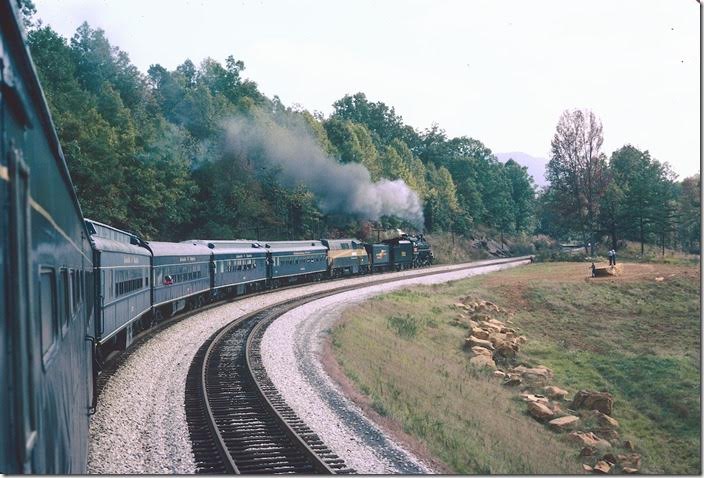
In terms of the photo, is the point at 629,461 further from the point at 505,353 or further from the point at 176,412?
the point at 505,353

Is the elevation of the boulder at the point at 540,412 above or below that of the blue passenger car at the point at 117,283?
below

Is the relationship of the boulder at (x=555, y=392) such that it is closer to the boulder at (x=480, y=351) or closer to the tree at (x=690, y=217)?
the boulder at (x=480, y=351)

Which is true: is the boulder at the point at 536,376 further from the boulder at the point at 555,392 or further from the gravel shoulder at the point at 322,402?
the gravel shoulder at the point at 322,402

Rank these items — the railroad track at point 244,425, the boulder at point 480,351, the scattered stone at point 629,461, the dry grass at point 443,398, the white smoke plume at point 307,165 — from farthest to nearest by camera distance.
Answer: the white smoke plume at point 307,165 → the boulder at point 480,351 → the scattered stone at point 629,461 → the dry grass at point 443,398 → the railroad track at point 244,425

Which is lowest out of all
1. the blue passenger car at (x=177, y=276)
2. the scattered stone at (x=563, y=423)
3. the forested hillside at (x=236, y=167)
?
the scattered stone at (x=563, y=423)

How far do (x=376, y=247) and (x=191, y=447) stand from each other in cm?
4539

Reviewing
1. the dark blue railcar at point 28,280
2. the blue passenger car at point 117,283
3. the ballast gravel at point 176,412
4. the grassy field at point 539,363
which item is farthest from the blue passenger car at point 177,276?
the dark blue railcar at point 28,280

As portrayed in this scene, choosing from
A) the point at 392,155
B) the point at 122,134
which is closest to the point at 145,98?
the point at 122,134

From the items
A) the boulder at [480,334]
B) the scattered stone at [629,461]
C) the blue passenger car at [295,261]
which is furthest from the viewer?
the blue passenger car at [295,261]

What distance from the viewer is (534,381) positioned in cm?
2227

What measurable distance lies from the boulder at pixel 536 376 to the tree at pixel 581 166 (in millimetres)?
48404

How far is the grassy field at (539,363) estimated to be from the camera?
14.2m

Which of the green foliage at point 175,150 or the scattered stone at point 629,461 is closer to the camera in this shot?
the scattered stone at point 629,461

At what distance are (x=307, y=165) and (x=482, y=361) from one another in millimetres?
37392
